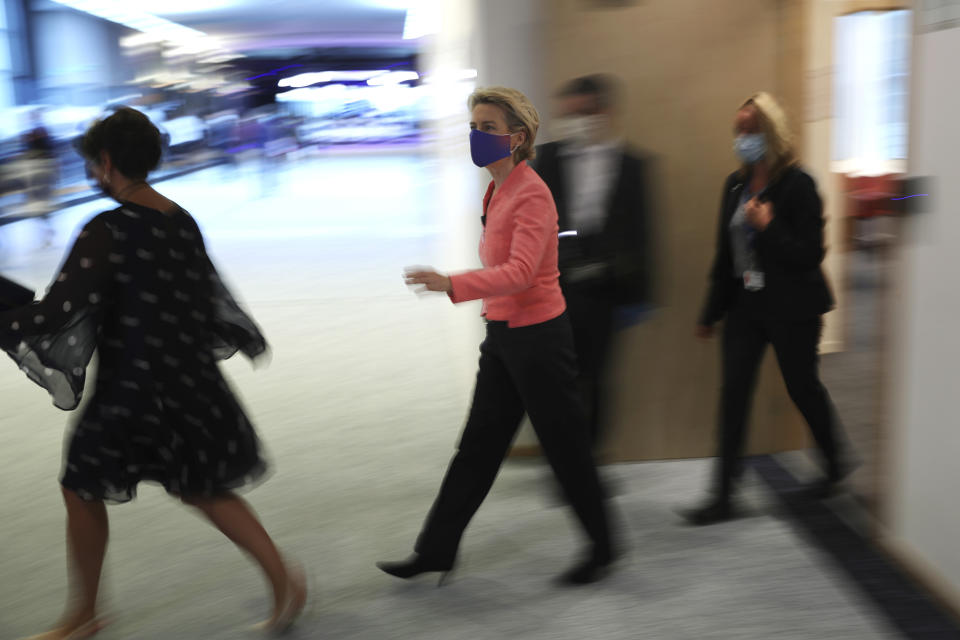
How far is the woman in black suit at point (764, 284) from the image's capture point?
283cm

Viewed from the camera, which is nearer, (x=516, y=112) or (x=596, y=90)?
(x=516, y=112)

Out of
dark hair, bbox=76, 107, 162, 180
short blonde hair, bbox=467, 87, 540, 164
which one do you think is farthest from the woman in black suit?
dark hair, bbox=76, 107, 162, 180

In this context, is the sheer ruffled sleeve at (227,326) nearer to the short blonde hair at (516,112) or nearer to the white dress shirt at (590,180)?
the short blonde hair at (516,112)

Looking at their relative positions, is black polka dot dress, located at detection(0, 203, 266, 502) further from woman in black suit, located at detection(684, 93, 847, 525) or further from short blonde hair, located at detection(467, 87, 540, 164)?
woman in black suit, located at detection(684, 93, 847, 525)

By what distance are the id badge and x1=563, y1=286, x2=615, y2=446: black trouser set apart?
0.44 m

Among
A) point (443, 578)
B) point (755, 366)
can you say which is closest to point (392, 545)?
point (443, 578)

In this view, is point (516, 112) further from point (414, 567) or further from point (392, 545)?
point (392, 545)

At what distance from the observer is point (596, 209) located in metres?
3.03

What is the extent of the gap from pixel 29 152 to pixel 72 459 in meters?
10.6

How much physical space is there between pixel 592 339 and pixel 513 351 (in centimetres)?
70

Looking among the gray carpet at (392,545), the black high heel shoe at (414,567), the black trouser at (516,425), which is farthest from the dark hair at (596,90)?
the black high heel shoe at (414,567)

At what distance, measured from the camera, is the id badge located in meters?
2.92

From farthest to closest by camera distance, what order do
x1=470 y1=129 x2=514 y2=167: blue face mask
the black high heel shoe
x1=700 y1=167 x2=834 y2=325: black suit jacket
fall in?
x1=700 y1=167 x2=834 y2=325: black suit jacket, the black high heel shoe, x1=470 y1=129 x2=514 y2=167: blue face mask

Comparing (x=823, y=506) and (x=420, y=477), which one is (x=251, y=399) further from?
(x=823, y=506)
